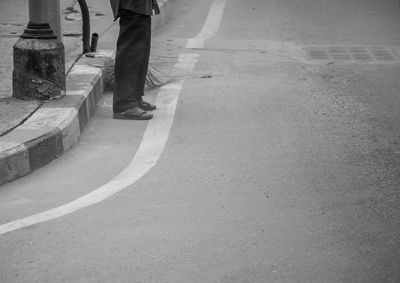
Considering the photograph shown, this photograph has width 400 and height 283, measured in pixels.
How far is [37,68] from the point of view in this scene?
19.9 feet

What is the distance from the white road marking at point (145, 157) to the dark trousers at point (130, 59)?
268mm

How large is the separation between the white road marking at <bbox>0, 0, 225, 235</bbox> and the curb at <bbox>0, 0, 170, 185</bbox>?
49cm

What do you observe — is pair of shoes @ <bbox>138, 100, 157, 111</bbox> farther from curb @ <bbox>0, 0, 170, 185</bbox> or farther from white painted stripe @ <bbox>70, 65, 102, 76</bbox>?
white painted stripe @ <bbox>70, 65, 102, 76</bbox>

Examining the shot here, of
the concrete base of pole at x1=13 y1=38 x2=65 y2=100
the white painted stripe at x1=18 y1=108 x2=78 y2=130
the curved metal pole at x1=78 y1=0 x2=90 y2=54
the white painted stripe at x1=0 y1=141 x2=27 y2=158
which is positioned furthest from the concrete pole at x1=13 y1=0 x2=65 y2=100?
the curved metal pole at x1=78 y1=0 x2=90 y2=54

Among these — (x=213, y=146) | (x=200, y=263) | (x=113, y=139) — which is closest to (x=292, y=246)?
(x=200, y=263)

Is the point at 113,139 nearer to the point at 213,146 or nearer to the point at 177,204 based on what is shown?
the point at 213,146

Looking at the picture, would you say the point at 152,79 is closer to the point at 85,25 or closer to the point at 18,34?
the point at 85,25

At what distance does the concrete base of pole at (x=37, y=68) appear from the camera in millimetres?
6051

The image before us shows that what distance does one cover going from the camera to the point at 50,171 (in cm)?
513

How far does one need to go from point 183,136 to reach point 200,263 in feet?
7.21

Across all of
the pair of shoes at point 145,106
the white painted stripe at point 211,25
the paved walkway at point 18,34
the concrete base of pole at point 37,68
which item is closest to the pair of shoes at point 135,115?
the pair of shoes at point 145,106

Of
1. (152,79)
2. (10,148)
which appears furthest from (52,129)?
(152,79)

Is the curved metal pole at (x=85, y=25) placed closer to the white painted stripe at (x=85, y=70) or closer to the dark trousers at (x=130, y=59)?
the white painted stripe at (x=85, y=70)

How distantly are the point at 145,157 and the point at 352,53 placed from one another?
4381 millimetres
